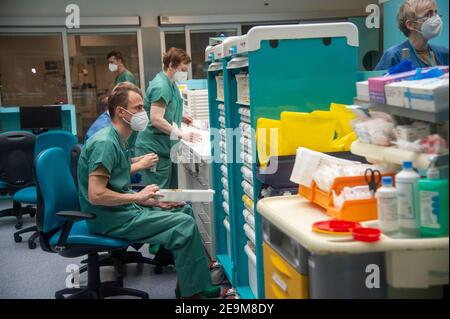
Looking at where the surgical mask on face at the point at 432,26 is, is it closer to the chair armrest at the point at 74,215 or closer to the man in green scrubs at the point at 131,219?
the man in green scrubs at the point at 131,219

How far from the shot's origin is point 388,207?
5.24 feet

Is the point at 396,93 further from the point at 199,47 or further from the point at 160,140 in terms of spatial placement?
the point at 199,47

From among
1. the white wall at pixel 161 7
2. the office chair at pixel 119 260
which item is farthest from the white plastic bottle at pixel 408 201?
the white wall at pixel 161 7

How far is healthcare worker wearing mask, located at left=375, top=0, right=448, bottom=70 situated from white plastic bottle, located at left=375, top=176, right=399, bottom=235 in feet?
4.93

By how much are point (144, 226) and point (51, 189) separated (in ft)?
1.74

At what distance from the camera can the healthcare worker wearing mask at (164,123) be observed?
4.05 metres

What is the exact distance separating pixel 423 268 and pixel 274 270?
1.92 ft

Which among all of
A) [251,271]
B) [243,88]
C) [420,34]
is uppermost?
[420,34]

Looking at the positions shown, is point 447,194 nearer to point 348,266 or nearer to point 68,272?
point 348,266

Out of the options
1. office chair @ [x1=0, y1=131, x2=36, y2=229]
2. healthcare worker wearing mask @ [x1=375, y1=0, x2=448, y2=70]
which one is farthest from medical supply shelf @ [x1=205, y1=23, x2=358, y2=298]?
office chair @ [x1=0, y1=131, x2=36, y2=229]

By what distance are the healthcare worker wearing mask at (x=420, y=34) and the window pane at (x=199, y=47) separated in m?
5.49

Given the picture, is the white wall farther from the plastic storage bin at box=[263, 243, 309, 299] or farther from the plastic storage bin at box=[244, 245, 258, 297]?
the plastic storage bin at box=[263, 243, 309, 299]

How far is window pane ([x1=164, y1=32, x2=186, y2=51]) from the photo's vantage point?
27.1ft

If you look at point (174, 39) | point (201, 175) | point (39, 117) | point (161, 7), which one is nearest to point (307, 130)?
point (201, 175)
